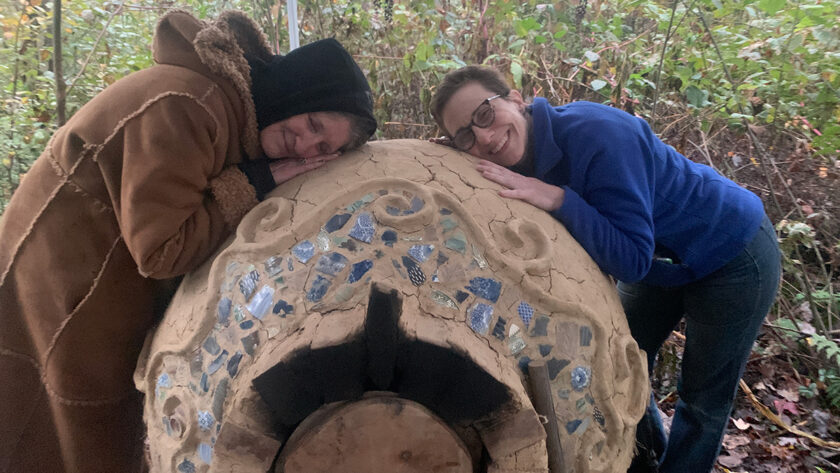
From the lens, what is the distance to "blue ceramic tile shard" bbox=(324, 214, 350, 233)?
5.08ft

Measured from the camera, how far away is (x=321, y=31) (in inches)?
150

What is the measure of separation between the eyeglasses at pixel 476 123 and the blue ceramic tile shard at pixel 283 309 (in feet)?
2.94

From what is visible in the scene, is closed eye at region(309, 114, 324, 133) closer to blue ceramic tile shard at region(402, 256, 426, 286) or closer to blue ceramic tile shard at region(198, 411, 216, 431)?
blue ceramic tile shard at region(402, 256, 426, 286)

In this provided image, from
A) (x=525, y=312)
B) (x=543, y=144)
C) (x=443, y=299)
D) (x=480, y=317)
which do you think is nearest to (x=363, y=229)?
(x=443, y=299)

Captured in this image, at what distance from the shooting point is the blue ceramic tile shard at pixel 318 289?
4.73ft

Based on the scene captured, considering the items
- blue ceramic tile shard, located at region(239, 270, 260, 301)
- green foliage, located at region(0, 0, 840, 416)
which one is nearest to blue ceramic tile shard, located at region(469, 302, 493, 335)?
blue ceramic tile shard, located at region(239, 270, 260, 301)

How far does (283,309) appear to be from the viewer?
1438mm

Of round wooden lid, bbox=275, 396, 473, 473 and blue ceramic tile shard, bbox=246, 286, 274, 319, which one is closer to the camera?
round wooden lid, bbox=275, 396, 473, 473

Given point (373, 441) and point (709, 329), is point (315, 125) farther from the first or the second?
point (709, 329)

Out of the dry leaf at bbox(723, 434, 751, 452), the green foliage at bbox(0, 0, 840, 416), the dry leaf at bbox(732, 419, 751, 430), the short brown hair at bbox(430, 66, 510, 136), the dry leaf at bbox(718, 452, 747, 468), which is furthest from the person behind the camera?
the green foliage at bbox(0, 0, 840, 416)

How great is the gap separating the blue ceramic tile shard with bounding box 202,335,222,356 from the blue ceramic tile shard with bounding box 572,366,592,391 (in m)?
0.96

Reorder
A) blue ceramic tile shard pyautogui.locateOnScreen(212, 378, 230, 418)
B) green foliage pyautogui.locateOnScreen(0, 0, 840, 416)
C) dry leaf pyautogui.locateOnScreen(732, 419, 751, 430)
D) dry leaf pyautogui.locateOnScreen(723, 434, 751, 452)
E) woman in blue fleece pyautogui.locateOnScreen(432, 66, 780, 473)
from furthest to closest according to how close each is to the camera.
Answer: green foliage pyautogui.locateOnScreen(0, 0, 840, 416) < dry leaf pyautogui.locateOnScreen(732, 419, 751, 430) < dry leaf pyautogui.locateOnScreen(723, 434, 751, 452) < woman in blue fleece pyautogui.locateOnScreen(432, 66, 780, 473) < blue ceramic tile shard pyautogui.locateOnScreen(212, 378, 230, 418)

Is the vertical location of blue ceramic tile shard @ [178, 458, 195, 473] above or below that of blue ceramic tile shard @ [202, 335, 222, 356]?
below

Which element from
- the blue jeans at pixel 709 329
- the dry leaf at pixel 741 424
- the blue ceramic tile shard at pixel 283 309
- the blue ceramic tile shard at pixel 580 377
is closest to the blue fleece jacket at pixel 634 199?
the blue jeans at pixel 709 329
